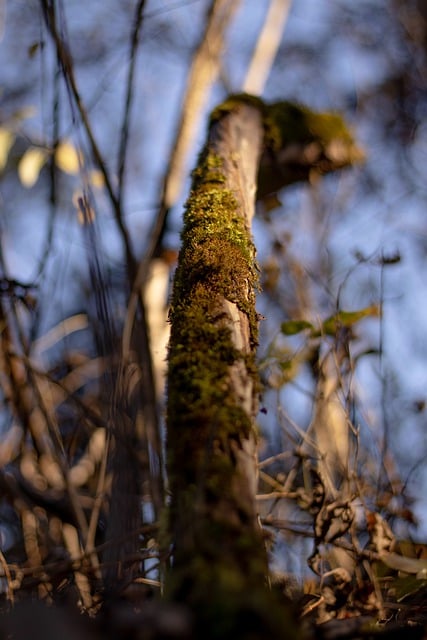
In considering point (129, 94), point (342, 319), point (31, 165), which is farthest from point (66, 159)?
point (342, 319)

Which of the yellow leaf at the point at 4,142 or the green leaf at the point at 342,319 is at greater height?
the yellow leaf at the point at 4,142

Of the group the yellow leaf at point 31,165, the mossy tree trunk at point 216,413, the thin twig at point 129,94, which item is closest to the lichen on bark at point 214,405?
the mossy tree trunk at point 216,413

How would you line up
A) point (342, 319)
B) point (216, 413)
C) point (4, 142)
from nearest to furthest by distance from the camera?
point (216, 413)
point (342, 319)
point (4, 142)

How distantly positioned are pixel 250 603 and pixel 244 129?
171 centimetres

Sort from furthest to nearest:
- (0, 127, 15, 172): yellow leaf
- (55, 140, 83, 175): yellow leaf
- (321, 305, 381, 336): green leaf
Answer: (55, 140, 83, 175): yellow leaf, (0, 127, 15, 172): yellow leaf, (321, 305, 381, 336): green leaf

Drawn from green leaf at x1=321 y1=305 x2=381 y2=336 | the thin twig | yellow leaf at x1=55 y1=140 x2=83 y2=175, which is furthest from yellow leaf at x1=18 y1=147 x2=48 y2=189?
green leaf at x1=321 y1=305 x2=381 y2=336

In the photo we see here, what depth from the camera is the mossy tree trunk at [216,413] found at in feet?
2.19

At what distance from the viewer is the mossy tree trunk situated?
26.3 inches

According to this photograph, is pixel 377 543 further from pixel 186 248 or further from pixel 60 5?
pixel 60 5

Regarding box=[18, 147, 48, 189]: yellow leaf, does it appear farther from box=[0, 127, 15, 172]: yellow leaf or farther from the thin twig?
the thin twig

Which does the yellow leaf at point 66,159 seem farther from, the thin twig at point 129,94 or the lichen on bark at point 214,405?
the lichen on bark at point 214,405

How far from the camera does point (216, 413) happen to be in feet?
3.11

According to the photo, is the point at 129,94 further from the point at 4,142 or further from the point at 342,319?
the point at 342,319

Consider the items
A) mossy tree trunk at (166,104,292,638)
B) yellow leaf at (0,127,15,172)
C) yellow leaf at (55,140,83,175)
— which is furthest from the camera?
yellow leaf at (55,140,83,175)
